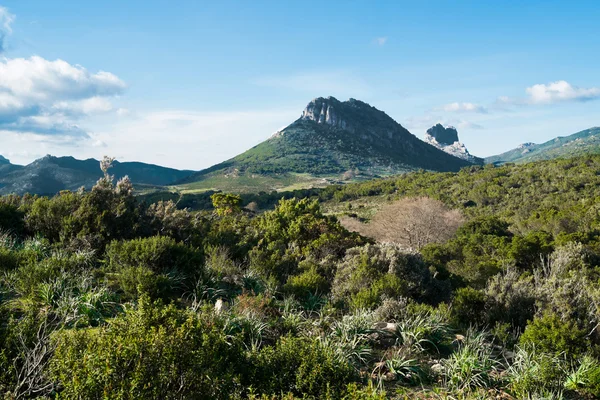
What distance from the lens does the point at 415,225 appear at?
2905cm

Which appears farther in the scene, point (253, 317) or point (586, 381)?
point (253, 317)

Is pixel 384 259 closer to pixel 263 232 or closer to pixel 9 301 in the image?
pixel 263 232

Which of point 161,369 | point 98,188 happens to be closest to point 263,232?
point 98,188

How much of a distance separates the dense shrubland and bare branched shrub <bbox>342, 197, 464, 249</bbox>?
13610mm

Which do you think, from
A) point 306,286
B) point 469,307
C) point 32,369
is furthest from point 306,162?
point 32,369

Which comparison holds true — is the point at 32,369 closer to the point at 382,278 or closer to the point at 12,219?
the point at 382,278

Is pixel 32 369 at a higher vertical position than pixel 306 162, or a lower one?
lower

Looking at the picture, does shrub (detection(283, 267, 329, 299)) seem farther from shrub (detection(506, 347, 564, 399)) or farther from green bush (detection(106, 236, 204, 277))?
shrub (detection(506, 347, 564, 399))

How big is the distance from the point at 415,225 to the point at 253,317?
2502 centimetres

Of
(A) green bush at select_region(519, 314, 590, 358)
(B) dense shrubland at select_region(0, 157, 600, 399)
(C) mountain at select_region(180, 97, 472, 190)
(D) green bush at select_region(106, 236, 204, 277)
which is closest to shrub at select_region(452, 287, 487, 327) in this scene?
(B) dense shrubland at select_region(0, 157, 600, 399)

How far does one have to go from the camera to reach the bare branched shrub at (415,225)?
28.7m

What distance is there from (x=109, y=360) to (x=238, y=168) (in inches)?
5686

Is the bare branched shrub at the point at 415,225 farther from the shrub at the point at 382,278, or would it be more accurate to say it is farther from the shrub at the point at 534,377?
the shrub at the point at 534,377

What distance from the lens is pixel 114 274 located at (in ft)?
23.3
